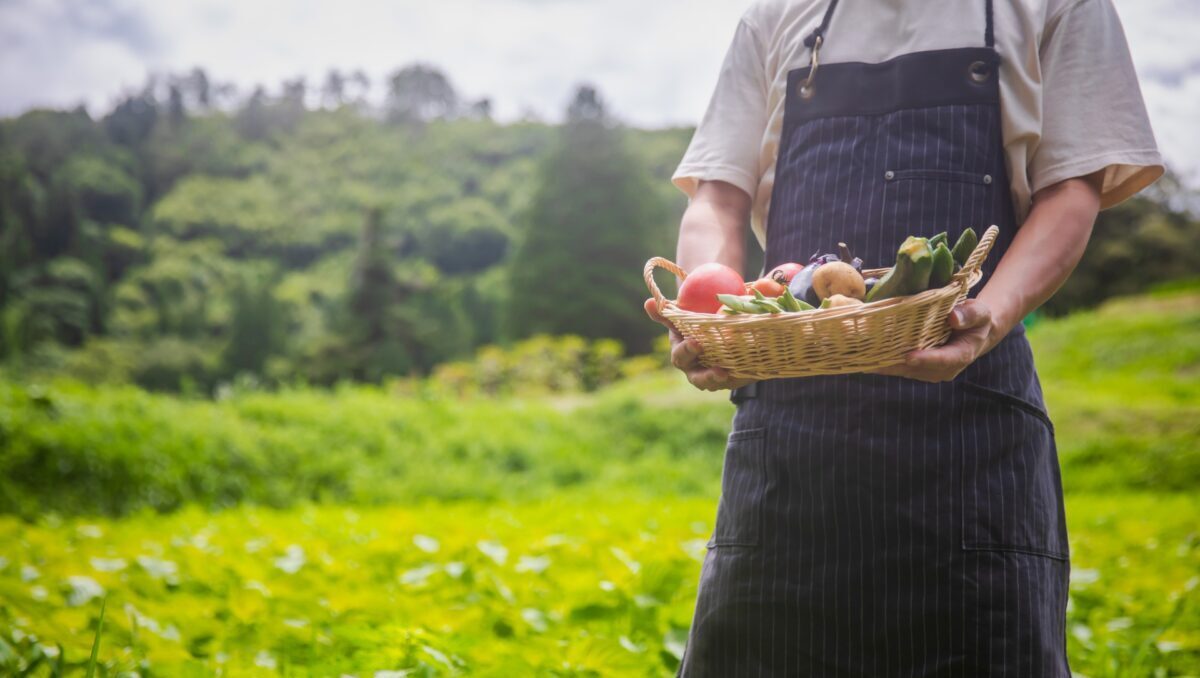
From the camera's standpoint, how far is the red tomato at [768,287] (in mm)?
1278

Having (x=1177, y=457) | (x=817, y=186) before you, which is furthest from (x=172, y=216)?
(x=817, y=186)

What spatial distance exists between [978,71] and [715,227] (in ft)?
1.58

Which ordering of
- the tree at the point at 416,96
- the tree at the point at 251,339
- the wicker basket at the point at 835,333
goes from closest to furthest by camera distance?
the wicker basket at the point at 835,333 → the tree at the point at 251,339 → the tree at the point at 416,96

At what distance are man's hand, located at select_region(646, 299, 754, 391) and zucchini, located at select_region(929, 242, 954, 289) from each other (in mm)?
298

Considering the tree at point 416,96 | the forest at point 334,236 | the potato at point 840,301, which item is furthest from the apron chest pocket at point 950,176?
the tree at point 416,96

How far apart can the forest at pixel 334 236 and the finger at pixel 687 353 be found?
27.5ft

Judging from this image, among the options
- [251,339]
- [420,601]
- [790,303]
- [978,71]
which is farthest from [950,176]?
[251,339]

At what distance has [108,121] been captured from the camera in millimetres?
46750

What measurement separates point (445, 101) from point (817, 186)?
6524 cm

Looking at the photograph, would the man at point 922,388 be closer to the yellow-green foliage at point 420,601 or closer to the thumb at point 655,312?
the thumb at point 655,312

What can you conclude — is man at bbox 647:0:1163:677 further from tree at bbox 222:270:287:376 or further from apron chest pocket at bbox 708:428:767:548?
tree at bbox 222:270:287:376

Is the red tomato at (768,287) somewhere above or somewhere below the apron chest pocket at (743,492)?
above

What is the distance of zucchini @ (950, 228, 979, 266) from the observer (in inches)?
46.0

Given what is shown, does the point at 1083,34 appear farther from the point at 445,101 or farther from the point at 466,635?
the point at 445,101
